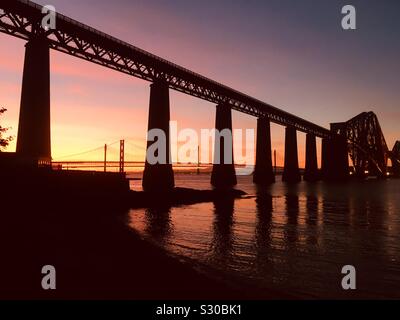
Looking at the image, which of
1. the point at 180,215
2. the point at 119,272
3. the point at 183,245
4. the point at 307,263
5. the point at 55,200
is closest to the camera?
the point at 119,272

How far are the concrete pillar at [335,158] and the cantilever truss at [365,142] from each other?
6.59 meters

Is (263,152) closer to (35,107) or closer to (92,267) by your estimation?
(35,107)

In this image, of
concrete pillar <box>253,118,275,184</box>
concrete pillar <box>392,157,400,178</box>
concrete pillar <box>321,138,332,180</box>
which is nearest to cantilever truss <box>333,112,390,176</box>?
concrete pillar <box>321,138,332,180</box>

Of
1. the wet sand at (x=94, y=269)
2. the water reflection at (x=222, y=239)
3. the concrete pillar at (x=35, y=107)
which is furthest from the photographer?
the concrete pillar at (x=35, y=107)

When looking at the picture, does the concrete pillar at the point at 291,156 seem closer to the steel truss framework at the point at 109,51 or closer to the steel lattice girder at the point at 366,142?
the steel truss framework at the point at 109,51

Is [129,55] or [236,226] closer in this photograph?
[236,226]

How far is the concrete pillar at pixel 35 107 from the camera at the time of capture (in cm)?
2727

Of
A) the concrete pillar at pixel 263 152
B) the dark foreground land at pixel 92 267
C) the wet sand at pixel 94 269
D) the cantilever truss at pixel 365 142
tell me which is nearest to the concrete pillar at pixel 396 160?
the cantilever truss at pixel 365 142

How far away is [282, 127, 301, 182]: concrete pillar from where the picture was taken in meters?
91.1

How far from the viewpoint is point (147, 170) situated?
43125mm

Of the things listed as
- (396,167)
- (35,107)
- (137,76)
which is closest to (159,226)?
(35,107)
